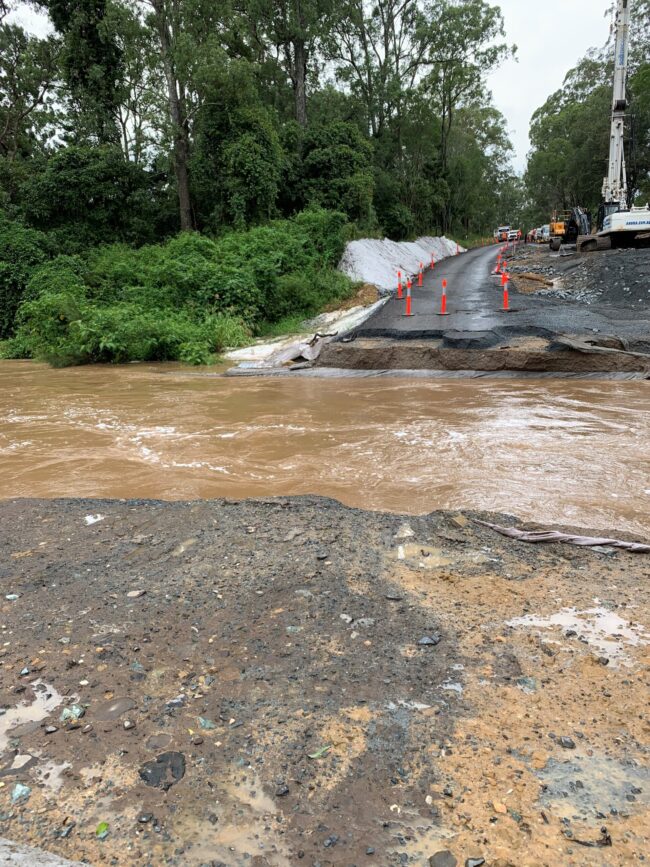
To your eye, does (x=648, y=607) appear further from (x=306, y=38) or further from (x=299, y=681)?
(x=306, y=38)

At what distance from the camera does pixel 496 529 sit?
4664 millimetres

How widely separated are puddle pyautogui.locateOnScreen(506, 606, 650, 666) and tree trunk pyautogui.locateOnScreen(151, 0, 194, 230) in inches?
968

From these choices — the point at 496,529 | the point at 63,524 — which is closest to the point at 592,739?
the point at 496,529

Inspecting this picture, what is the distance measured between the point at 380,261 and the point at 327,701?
24987 mm

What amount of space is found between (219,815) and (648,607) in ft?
8.89

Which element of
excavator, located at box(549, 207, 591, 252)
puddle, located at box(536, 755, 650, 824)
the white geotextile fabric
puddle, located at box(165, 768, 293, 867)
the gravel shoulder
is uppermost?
excavator, located at box(549, 207, 591, 252)

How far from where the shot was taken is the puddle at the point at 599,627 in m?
3.10

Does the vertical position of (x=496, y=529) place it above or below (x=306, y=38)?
below

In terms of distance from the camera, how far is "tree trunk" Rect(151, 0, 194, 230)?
22.5 metres

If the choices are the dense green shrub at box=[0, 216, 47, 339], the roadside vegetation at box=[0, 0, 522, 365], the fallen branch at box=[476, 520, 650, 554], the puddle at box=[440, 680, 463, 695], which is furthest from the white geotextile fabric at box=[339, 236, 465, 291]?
the puddle at box=[440, 680, 463, 695]

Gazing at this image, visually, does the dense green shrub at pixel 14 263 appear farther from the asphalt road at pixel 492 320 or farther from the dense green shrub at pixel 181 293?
the asphalt road at pixel 492 320

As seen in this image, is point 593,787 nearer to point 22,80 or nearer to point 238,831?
point 238,831

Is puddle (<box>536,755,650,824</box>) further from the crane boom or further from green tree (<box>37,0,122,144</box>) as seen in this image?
green tree (<box>37,0,122,144</box>)

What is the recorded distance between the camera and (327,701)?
2.76 metres
